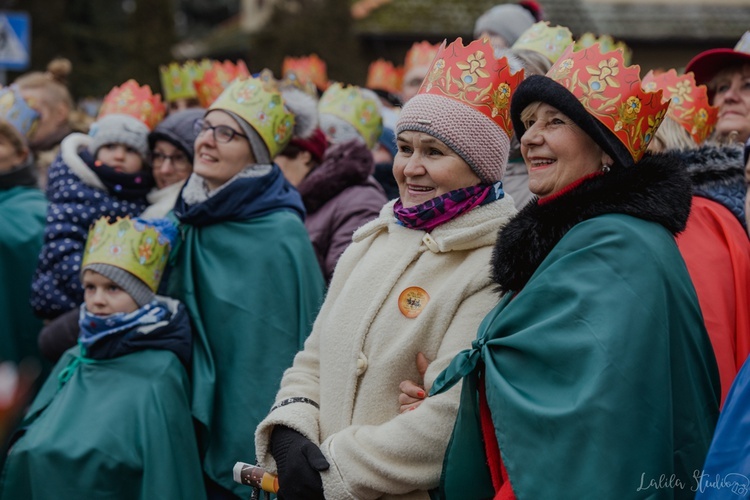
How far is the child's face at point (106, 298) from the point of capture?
17.6 ft

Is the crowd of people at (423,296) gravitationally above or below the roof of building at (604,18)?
above

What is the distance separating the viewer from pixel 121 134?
252 inches

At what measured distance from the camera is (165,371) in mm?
5281

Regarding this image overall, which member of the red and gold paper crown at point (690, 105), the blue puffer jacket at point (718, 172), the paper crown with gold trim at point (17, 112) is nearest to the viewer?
the blue puffer jacket at point (718, 172)

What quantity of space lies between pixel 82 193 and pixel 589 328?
378cm

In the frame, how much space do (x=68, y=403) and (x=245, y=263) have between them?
3.48 feet

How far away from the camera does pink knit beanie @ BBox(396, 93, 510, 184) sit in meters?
3.89

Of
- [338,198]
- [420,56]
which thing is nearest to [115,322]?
[338,198]

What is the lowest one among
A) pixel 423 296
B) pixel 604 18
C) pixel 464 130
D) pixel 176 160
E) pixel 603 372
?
pixel 604 18

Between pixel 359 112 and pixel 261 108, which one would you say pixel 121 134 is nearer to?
pixel 261 108

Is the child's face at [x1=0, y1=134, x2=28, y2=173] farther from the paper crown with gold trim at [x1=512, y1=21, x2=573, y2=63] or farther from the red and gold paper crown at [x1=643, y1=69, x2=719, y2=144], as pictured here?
the red and gold paper crown at [x1=643, y1=69, x2=719, y2=144]

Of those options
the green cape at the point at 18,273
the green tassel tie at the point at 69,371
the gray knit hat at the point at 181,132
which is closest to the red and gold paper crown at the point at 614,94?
the green tassel tie at the point at 69,371

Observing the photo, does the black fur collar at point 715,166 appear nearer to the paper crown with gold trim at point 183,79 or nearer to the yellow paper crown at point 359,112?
the yellow paper crown at point 359,112

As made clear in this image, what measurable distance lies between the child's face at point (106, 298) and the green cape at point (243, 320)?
30 centimetres
